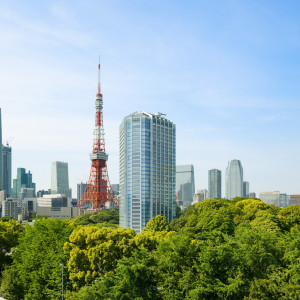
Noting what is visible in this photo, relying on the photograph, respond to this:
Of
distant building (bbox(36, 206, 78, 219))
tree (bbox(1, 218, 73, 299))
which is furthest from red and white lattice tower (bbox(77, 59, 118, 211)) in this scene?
tree (bbox(1, 218, 73, 299))

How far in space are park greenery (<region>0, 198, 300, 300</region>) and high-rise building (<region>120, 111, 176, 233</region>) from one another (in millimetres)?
64677

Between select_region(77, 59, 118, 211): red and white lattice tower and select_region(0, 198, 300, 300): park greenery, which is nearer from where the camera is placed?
select_region(0, 198, 300, 300): park greenery

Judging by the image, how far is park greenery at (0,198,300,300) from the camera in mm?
29266

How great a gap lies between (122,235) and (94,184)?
12600 centimetres

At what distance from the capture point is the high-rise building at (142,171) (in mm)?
111375

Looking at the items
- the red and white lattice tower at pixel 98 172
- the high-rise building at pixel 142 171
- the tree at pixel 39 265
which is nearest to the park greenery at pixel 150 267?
the tree at pixel 39 265

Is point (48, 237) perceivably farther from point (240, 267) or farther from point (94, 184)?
point (94, 184)

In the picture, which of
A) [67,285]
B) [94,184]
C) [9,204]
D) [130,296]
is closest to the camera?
[130,296]

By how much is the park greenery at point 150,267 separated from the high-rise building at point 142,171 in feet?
212

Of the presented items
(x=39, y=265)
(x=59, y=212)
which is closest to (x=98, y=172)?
(x=59, y=212)

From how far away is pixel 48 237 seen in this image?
146 ft

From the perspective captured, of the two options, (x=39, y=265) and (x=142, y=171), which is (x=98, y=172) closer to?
(x=142, y=171)

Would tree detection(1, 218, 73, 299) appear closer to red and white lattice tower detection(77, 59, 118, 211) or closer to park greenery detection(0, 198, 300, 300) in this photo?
park greenery detection(0, 198, 300, 300)

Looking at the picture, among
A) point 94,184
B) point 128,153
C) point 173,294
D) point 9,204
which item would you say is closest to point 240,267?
point 173,294
